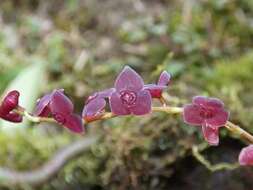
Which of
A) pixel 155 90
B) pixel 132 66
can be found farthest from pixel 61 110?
pixel 132 66

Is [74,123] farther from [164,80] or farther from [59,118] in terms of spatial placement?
[164,80]

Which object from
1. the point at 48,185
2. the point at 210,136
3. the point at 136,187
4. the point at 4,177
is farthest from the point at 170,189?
the point at 210,136

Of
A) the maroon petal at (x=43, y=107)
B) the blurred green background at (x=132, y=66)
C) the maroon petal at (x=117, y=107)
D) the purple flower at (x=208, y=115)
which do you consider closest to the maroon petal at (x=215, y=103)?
the purple flower at (x=208, y=115)

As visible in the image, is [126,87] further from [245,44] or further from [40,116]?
[245,44]

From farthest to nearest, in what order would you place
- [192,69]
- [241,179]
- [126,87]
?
[192,69] → [241,179] → [126,87]

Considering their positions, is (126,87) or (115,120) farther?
(115,120)

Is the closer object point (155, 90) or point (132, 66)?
point (155, 90)

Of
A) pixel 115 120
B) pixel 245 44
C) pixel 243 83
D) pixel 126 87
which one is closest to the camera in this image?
pixel 126 87
